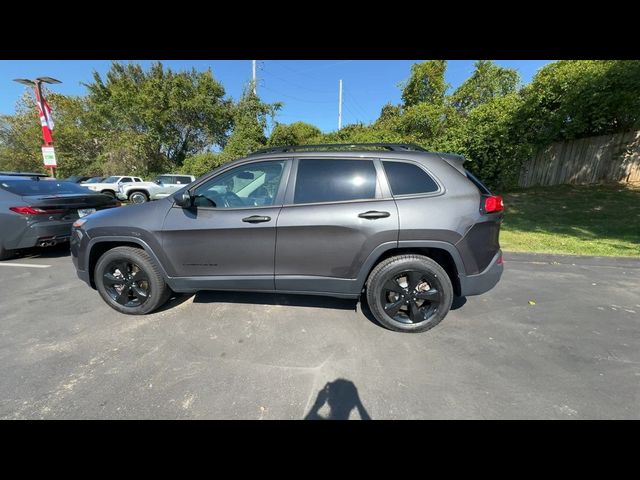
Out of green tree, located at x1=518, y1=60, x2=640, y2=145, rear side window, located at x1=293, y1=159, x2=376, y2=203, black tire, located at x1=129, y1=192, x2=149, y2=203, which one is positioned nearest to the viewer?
rear side window, located at x1=293, y1=159, x2=376, y2=203

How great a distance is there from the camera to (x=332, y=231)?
111 inches

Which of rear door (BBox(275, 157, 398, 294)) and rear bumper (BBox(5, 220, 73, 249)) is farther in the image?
rear bumper (BBox(5, 220, 73, 249))

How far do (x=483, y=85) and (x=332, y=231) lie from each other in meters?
25.6

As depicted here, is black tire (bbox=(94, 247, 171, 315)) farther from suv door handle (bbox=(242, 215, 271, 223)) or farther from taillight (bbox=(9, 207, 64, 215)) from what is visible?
taillight (bbox=(9, 207, 64, 215))

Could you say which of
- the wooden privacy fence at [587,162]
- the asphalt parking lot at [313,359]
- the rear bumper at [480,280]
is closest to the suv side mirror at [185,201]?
the asphalt parking lot at [313,359]

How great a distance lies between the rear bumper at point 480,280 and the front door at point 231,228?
1956mm

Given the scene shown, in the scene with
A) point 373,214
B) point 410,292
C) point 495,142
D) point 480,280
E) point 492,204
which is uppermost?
point 495,142

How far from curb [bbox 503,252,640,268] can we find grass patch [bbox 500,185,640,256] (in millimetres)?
272

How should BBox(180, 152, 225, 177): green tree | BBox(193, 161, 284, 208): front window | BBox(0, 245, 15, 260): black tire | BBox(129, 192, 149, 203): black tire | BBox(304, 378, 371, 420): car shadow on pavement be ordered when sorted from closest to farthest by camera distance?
BBox(304, 378, 371, 420): car shadow on pavement → BBox(193, 161, 284, 208): front window → BBox(0, 245, 15, 260): black tire → BBox(129, 192, 149, 203): black tire → BBox(180, 152, 225, 177): green tree

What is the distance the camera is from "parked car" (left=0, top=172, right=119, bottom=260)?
16.0 feet

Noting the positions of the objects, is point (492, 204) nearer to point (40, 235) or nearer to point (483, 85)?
point (40, 235)

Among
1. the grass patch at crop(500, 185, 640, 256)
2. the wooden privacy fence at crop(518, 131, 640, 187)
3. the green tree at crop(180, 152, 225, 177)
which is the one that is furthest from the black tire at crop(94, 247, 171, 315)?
the green tree at crop(180, 152, 225, 177)

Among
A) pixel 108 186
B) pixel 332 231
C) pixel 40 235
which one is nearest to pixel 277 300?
pixel 332 231
